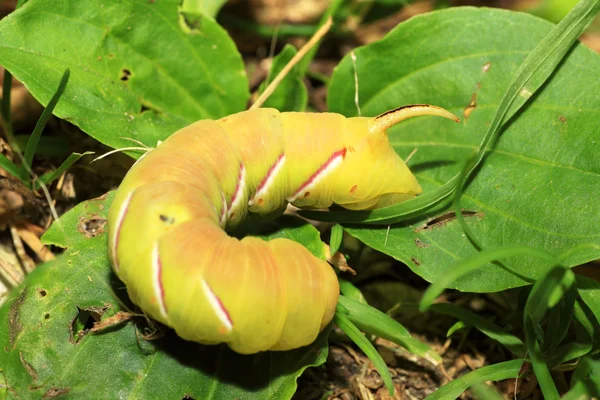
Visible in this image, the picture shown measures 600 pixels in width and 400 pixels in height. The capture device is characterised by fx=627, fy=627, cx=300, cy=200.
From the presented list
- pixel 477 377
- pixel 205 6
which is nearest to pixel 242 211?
pixel 477 377

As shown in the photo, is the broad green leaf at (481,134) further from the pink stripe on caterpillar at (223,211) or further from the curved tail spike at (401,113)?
the pink stripe on caterpillar at (223,211)

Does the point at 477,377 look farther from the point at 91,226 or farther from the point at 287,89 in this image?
the point at 91,226

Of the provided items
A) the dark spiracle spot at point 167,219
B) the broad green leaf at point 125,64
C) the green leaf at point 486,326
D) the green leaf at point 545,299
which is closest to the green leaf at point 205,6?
the broad green leaf at point 125,64

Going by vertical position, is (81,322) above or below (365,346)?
below

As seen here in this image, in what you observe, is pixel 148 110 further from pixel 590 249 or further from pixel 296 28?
pixel 590 249

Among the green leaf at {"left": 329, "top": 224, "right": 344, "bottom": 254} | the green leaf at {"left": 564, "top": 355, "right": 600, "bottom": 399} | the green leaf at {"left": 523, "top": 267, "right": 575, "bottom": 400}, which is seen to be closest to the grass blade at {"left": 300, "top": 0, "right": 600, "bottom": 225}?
the green leaf at {"left": 329, "top": 224, "right": 344, "bottom": 254}

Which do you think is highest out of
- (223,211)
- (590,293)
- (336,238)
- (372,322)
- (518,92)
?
(518,92)

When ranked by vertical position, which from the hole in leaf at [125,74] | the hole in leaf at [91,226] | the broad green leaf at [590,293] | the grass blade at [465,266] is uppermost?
the grass blade at [465,266]

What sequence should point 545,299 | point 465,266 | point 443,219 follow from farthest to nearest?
point 443,219, point 545,299, point 465,266
